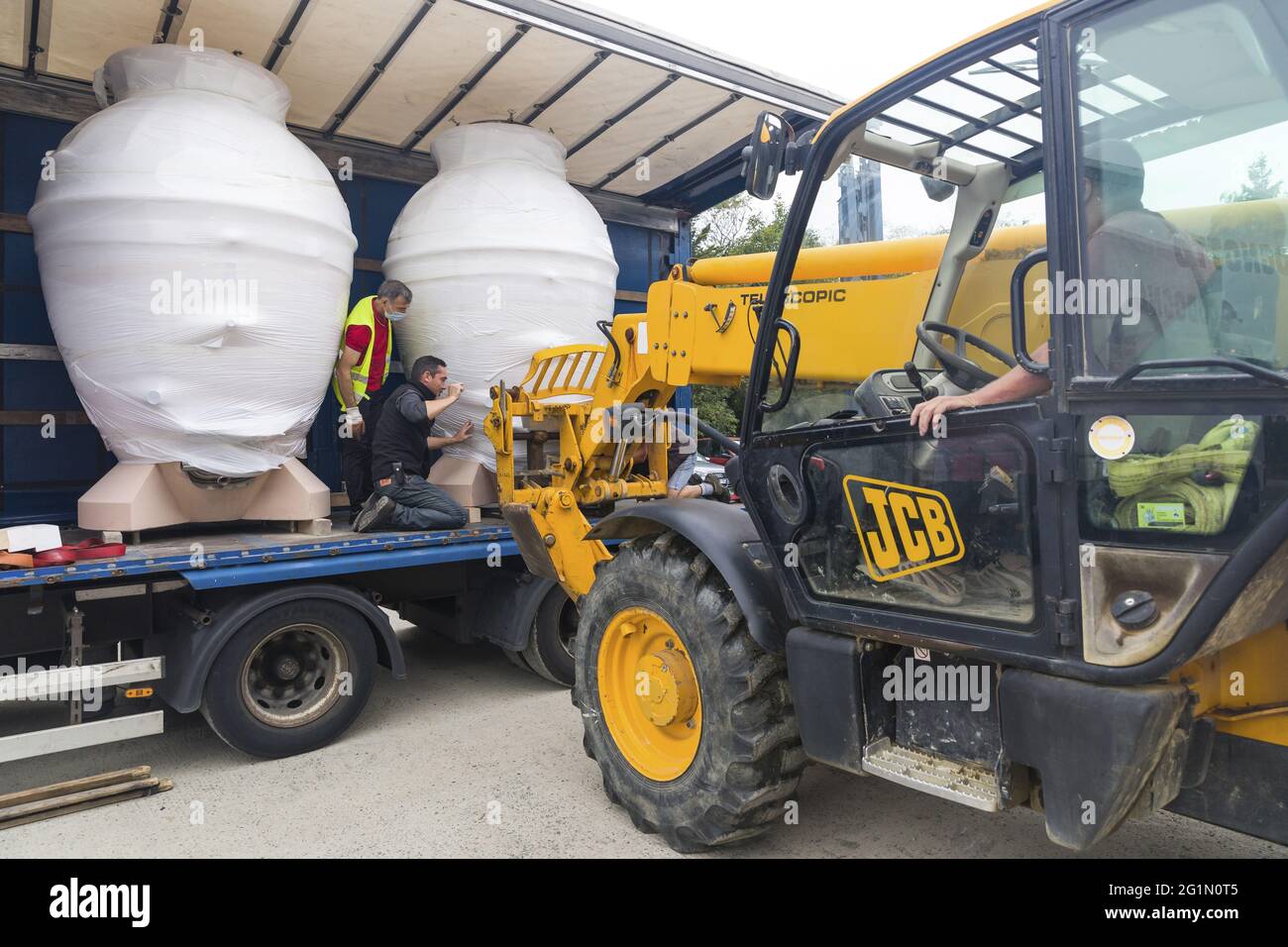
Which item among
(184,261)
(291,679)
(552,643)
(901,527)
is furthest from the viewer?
(552,643)

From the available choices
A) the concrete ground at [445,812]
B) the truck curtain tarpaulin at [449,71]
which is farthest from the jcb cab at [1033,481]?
the truck curtain tarpaulin at [449,71]

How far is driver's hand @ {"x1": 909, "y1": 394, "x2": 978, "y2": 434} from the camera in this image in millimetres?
2266

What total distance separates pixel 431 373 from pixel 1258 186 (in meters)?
3.99

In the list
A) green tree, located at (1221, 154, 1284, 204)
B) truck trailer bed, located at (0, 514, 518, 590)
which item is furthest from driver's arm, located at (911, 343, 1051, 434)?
truck trailer bed, located at (0, 514, 518, 590)

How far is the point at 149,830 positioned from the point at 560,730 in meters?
1.80

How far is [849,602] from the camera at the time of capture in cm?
261

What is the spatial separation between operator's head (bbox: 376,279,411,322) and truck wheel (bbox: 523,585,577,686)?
179 centimetres

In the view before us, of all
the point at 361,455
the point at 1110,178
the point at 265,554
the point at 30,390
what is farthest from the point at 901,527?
the point at 30,390

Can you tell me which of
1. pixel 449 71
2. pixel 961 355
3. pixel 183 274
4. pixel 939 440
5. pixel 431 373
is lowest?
pixel 939 440

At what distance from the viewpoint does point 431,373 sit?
16.4 ft

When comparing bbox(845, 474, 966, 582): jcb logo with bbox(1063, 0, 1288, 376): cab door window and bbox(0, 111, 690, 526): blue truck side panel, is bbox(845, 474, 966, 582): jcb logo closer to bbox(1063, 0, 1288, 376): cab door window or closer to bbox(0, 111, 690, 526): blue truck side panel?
bbox(1063, 0, 1288, 376): cab door window

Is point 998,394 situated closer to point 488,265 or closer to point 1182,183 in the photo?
point 1182,183

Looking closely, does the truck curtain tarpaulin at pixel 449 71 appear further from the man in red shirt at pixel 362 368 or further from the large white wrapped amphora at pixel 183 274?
the man in red shirt at pixel 362 368

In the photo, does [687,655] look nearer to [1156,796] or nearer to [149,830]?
[1156,796]
